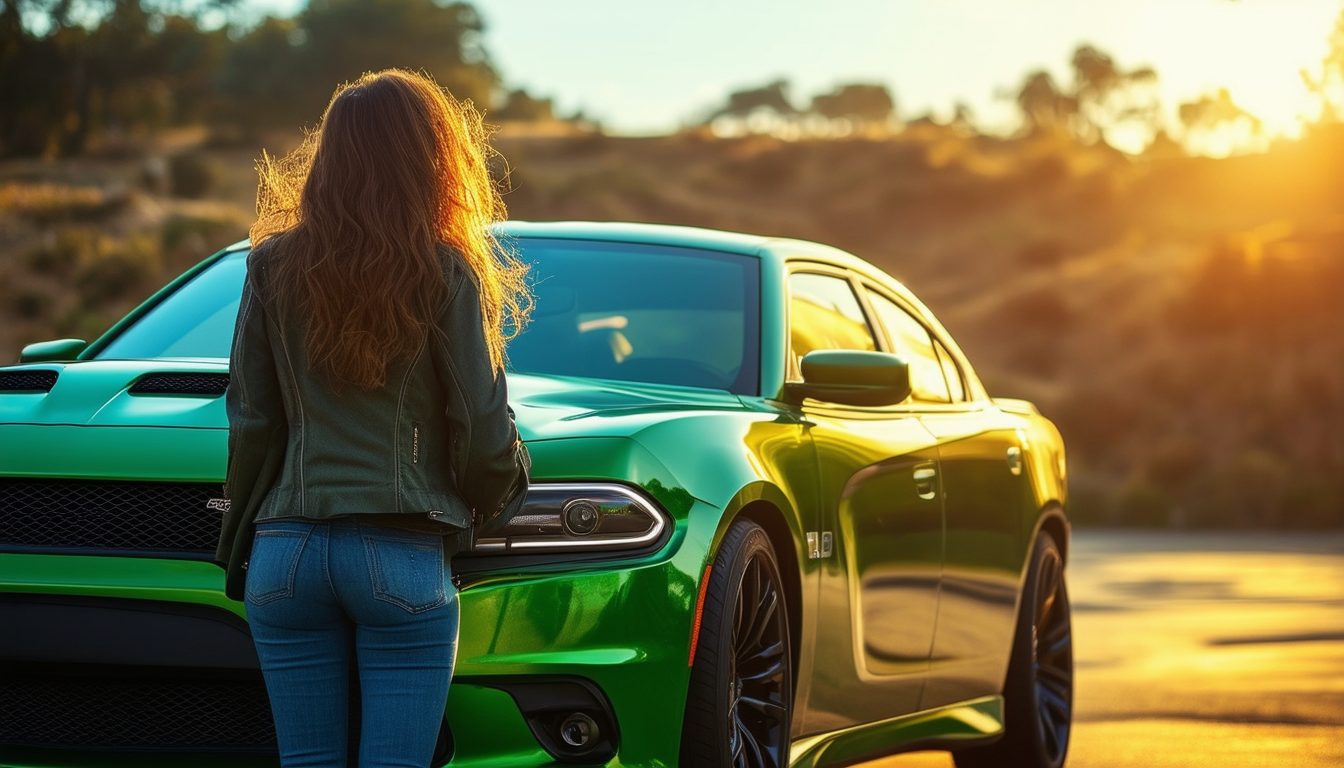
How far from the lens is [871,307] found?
22.2ft

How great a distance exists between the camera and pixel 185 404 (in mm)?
4570

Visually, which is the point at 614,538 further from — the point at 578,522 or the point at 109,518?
the point at 109,518

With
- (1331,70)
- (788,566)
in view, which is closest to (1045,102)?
(1331,70)

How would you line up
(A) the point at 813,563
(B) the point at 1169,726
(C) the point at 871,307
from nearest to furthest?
(A) the point at 813,563 → (C) the point at 871,307 → (B) the point at 1169,726

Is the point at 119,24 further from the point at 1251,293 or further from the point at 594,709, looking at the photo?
the point at 594,709

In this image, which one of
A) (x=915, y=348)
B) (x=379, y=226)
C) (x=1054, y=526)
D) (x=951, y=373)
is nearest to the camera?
(x=379, y=226)

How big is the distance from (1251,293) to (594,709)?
51.5m

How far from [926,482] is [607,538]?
2091 mm

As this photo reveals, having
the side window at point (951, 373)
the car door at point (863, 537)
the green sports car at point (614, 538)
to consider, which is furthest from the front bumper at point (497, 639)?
the side window at point (951, 373)

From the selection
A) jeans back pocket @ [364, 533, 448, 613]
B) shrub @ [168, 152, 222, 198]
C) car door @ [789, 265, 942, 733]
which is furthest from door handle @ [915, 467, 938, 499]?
shrub @ [168, 152, 222, 198]

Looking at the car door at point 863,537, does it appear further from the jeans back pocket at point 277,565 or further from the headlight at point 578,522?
the jeans back pocket at point 277,565

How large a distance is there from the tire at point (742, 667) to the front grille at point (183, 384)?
3.79 ft

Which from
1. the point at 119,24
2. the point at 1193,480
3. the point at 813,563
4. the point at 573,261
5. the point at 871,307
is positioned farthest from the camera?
the point at 119,24

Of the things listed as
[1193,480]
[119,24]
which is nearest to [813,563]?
[1193,480]
